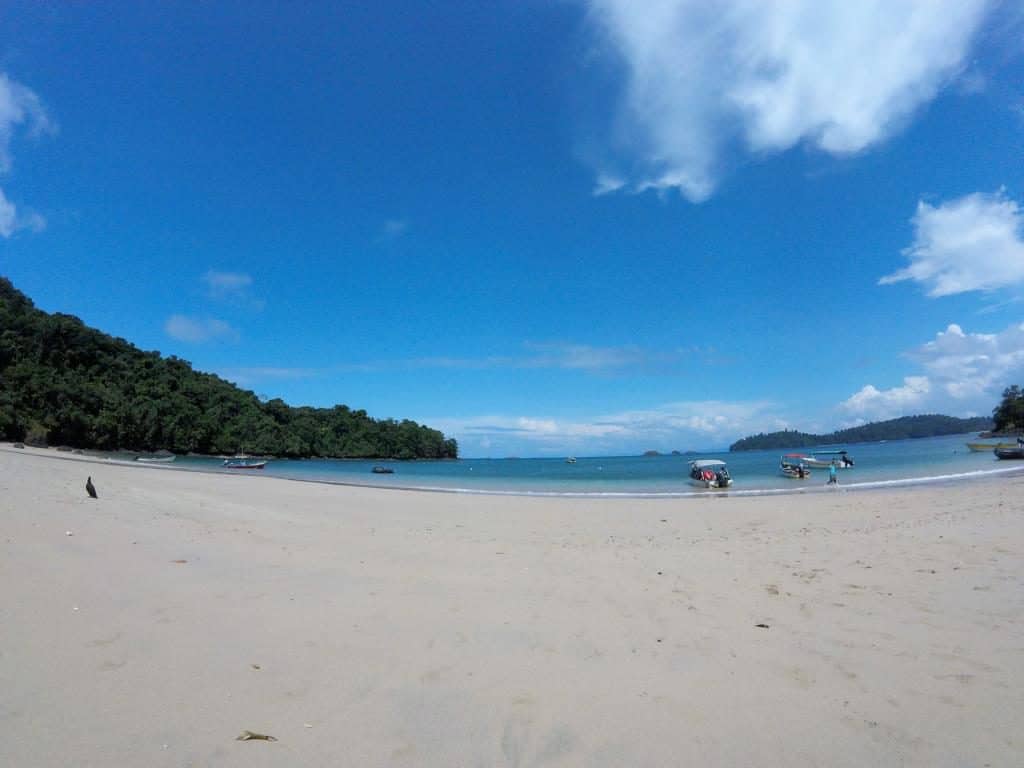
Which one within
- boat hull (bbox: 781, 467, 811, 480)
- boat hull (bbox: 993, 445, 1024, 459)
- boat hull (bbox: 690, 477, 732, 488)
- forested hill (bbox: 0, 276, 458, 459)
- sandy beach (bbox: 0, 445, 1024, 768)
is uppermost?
forested hill (bbox: 0, 276, 458, 459)

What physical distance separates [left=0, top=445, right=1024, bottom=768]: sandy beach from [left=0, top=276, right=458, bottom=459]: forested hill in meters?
89.8

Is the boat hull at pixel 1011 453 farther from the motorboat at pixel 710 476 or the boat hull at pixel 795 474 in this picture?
the motorboat at pixel 710 476

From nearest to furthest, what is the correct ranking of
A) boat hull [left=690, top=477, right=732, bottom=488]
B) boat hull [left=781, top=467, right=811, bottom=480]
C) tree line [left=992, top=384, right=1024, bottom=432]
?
boat hull [left=690, top=477, right=732, bottom=488]
boat hull [left=781, top=467, right=811, bottom=480]
tree line [left=992, top=384, right=1024, bottom=432]

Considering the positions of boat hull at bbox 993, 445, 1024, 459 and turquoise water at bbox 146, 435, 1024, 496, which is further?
boat hull at bbox 993, 445, 1024, 459

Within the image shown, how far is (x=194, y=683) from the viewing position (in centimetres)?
378

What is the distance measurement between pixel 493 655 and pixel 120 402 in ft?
367

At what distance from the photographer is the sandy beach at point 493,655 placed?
10.7ft

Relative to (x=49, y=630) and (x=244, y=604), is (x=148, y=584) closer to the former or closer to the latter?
(x=244, y=604)

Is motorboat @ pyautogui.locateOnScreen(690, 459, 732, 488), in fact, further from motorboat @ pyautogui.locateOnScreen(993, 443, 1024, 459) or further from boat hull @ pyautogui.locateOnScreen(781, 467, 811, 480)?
motorboat @ pyautogui.locateOnScreen(993, 443, 1024, 459)

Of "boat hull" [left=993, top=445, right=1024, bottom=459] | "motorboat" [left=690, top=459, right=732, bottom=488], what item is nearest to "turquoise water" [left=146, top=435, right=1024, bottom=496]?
"motorboat" [left=690, top=459, right=732, bottom=488]

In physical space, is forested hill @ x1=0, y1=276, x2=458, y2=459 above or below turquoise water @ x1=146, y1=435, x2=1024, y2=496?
above

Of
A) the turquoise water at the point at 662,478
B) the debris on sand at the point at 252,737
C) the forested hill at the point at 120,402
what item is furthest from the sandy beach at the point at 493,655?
the forested hill at the point at 120,402

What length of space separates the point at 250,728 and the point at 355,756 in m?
0.77

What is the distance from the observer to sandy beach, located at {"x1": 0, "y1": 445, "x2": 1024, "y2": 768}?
3.27m
